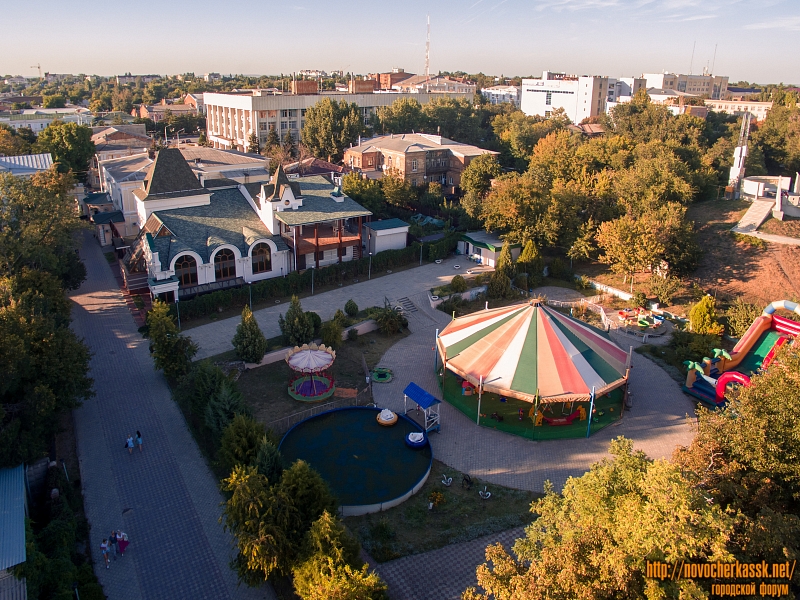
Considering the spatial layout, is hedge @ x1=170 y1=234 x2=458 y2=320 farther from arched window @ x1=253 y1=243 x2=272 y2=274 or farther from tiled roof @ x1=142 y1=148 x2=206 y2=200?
tiled roof @ x1=142 y1=148 x2=206 y2=200

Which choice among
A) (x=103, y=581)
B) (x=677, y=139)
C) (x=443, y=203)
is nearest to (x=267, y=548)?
(x=103, y=581)

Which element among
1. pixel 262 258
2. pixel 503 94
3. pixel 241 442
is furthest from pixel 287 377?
pixel 503 94

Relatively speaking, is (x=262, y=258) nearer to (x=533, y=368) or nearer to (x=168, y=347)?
(x=168, y=347)

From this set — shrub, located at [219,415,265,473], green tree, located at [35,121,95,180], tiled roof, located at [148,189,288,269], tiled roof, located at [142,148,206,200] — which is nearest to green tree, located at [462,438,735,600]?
shrub, located at [219,415,265,473]

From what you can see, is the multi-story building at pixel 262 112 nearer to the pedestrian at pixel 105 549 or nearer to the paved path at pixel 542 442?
the paved path at pixel 542 442

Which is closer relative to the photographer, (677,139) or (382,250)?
(382,250)

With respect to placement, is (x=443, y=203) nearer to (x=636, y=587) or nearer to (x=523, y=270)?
(x=523, y=270)

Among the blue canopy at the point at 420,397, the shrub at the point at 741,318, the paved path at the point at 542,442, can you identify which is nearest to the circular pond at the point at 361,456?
the blue canopy at the point at 420,397
